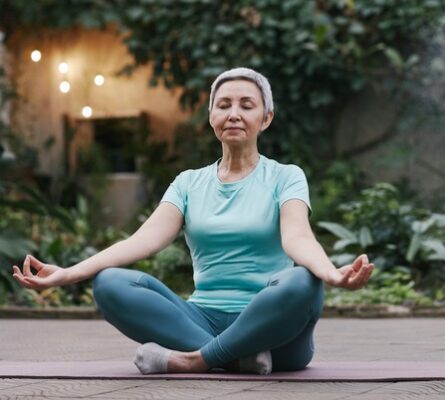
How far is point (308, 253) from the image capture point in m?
4.09

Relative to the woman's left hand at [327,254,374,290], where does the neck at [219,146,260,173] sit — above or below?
above

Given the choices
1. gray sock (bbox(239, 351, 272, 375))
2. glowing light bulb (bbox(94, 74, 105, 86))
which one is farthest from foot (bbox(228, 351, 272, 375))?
glowing light bulb (bbox(94, 74, 105, 86))

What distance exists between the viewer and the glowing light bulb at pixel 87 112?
15469mm

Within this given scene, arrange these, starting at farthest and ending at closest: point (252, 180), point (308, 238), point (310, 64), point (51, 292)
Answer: point (310, 64)
point (51, 292)
point (252, 180)
point (308, 238)

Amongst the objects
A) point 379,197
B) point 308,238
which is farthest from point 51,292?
point 308,238

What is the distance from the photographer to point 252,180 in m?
4.47

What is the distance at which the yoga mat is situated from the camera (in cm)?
408

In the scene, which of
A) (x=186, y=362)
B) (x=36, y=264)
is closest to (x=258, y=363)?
(x=186, y=362)

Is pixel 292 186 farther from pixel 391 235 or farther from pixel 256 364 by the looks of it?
pixel 391 235

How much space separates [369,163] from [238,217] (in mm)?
8859

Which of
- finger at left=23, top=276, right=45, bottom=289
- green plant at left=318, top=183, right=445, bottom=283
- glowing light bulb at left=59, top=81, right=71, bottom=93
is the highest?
glowing light bulb at left=59, top=81, right=71, bottom=93

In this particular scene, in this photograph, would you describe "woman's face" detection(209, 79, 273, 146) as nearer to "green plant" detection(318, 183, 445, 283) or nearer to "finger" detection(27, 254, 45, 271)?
"finger" detection(27, 254, 45, 271)

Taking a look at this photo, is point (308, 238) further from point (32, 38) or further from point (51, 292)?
point (32, 38)

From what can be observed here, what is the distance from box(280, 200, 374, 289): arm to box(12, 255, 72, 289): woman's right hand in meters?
0.75
